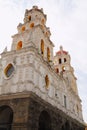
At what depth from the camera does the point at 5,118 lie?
750 inches

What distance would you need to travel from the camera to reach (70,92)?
2931cm

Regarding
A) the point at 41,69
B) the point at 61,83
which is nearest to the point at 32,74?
the point at 41,69

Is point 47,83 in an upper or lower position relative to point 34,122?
upper

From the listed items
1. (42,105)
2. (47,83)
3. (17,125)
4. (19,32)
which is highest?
(19,32)

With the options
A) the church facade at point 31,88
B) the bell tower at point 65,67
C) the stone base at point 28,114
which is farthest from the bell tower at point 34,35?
the bell tower at point 65,67

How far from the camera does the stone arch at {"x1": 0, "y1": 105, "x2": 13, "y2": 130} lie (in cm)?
1764

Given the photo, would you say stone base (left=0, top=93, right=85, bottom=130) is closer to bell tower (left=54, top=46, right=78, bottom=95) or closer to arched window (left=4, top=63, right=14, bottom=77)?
arched window (left=4, top=63, right=14, bottom=77)

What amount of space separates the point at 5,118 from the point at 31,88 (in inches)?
213

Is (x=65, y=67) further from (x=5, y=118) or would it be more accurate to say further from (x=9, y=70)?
(x=5, y=118)

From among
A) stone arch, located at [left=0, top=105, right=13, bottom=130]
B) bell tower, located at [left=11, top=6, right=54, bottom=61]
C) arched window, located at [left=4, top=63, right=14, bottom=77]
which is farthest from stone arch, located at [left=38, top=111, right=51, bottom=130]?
bell tower, located at [left=11, top=6, right=54, bottom=61]

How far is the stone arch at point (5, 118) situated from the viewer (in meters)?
17.6

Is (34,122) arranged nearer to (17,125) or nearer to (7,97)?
(17,125)

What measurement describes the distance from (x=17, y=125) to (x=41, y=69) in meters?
7.75

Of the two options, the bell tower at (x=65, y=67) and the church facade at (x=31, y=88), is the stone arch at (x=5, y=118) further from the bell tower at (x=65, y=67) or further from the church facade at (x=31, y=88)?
the bell tower at (x=65, y=67)
